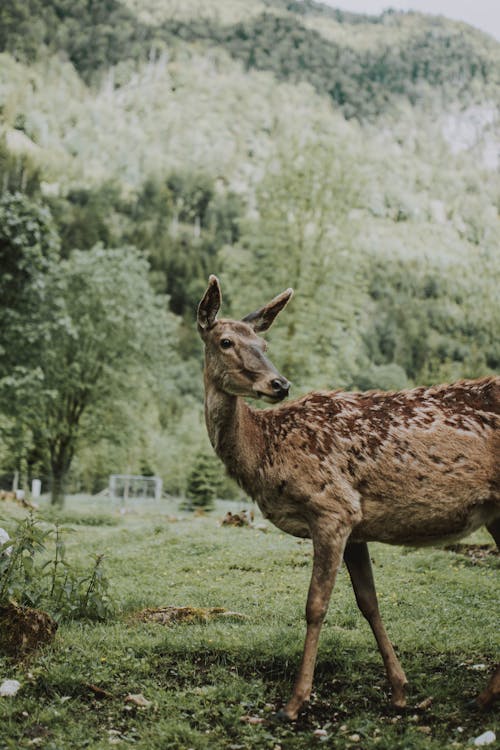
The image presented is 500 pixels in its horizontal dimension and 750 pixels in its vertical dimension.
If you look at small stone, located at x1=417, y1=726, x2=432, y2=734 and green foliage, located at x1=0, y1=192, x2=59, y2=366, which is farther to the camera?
green foliage, located at x1=0, y1=192, x2=59, y2=366

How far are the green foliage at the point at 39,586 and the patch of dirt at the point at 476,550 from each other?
300 inches

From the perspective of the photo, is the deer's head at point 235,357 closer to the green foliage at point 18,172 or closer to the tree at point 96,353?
the tree at point 96,353

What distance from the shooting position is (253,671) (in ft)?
23.3

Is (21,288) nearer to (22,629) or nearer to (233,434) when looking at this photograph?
(22,629)

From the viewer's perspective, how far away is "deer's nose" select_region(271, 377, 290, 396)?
6.06m

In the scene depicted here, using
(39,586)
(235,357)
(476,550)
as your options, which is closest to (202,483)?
(476,550)

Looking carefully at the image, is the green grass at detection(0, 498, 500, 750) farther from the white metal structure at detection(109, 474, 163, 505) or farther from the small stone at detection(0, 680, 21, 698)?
the white metal structure at detection(109, 474, 163, 505)

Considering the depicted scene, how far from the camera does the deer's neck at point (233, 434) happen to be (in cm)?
659

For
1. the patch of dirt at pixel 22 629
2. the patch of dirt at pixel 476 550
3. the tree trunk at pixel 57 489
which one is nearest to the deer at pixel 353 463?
the patch of dirt at pixel 22 629

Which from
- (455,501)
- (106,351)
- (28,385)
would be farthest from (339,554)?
(106,351)

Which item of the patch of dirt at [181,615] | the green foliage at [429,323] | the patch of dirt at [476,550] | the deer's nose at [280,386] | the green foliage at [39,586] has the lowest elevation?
the green foliage at [429,323]

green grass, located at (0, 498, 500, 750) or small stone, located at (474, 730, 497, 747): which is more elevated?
small stone, located at (474, 730, 497, 747)

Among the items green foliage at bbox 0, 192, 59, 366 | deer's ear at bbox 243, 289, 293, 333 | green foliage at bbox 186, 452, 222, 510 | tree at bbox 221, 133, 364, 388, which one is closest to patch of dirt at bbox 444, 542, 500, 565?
deer's ear at bbox 243, 289, 293, 333

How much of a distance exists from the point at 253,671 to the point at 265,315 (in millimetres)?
3401
